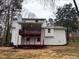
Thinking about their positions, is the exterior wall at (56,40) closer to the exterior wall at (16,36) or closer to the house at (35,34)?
the house at (35,34)

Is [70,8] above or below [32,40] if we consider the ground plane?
above

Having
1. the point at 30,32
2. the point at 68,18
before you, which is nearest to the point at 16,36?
the point at 30,32

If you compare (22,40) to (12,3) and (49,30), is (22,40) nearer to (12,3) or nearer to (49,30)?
(49,30)

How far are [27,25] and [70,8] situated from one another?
3194 centimetres

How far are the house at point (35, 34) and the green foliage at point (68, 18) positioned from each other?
19.5 meters


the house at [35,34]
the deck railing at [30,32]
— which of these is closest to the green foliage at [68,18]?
the house at [35,34]

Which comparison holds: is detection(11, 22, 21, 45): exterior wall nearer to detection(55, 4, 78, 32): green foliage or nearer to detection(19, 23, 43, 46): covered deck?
detection(19, 23, 43, 46): covered deck

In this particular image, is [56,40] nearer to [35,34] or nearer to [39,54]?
[35,34]

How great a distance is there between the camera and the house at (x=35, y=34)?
38219 millimetres

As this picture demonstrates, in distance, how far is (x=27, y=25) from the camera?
3953 centimetres

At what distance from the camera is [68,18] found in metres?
65.8

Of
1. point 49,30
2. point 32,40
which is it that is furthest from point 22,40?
point 49,30

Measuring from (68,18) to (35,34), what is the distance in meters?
30.0

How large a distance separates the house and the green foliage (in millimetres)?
19471
